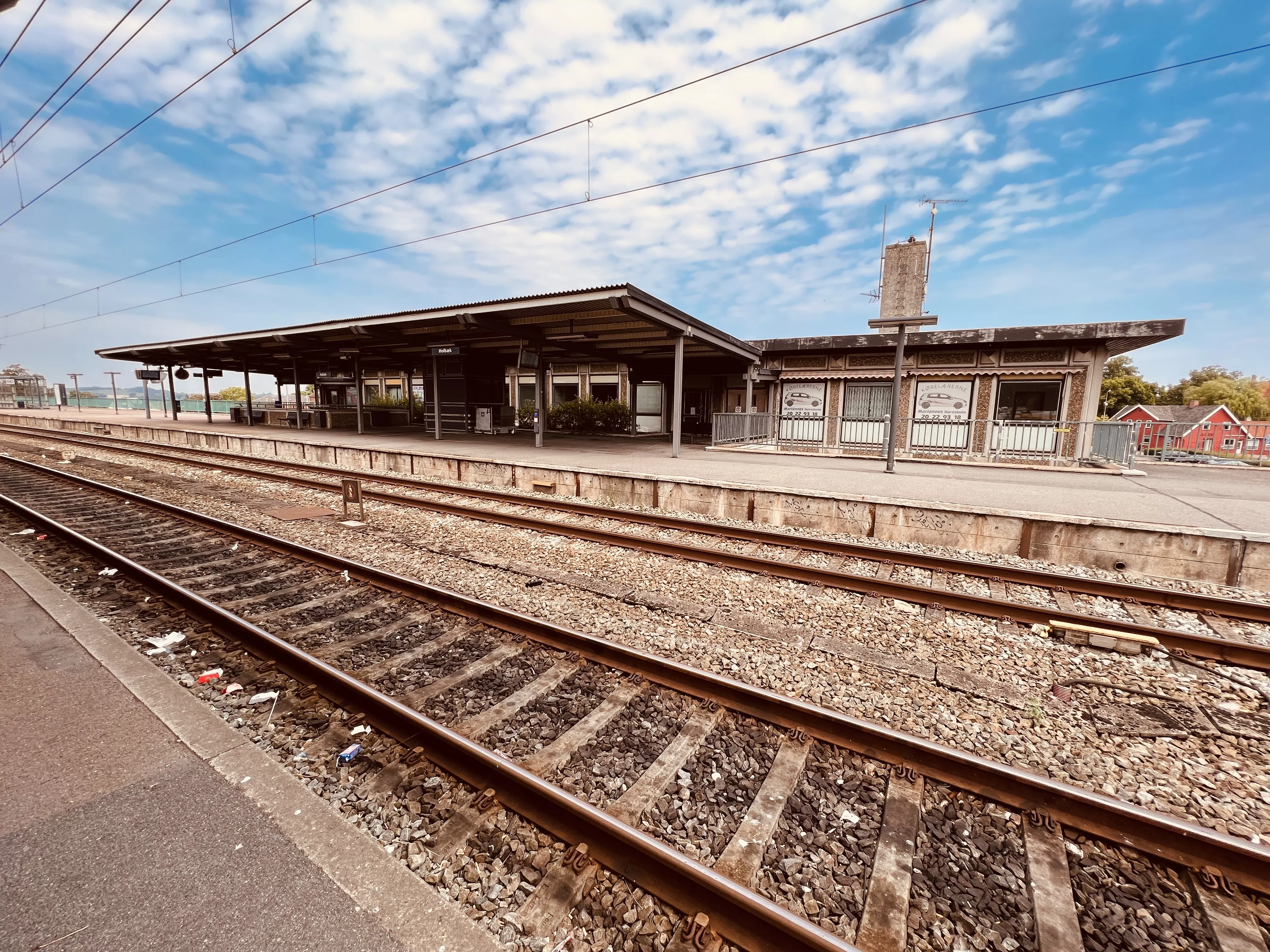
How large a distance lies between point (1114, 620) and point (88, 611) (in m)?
9.29

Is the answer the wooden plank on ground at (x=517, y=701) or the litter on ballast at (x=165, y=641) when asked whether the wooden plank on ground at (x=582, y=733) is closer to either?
the wooden plank on ground at (x=517, y=701)

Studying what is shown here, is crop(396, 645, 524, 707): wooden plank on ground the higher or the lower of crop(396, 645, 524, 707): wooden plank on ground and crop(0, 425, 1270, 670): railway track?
the lower

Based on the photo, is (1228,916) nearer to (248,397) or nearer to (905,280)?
(905,280)

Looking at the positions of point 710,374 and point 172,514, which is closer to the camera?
point 172,514

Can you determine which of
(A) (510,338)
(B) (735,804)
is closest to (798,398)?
(A) (510,338)

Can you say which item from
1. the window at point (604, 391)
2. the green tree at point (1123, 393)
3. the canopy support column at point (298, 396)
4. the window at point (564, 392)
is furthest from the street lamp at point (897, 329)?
the green tree at point (1123, 393)

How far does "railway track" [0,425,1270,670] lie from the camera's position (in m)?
4.74

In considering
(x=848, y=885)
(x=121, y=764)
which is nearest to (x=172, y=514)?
(x=121, y=764)

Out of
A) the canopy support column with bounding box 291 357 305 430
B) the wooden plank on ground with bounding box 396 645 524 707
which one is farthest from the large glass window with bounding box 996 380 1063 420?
the canopy support column with bounding box 291 357 305 430

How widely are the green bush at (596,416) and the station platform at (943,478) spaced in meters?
4.58

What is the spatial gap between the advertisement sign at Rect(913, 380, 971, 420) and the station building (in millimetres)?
39

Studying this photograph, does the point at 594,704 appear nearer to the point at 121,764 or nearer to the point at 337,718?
the point at 337,718

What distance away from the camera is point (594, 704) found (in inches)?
135

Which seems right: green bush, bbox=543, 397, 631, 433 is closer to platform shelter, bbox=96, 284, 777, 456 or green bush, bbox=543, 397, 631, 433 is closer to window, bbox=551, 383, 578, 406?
platform shelter, bbox=96, 284, 777, 456
